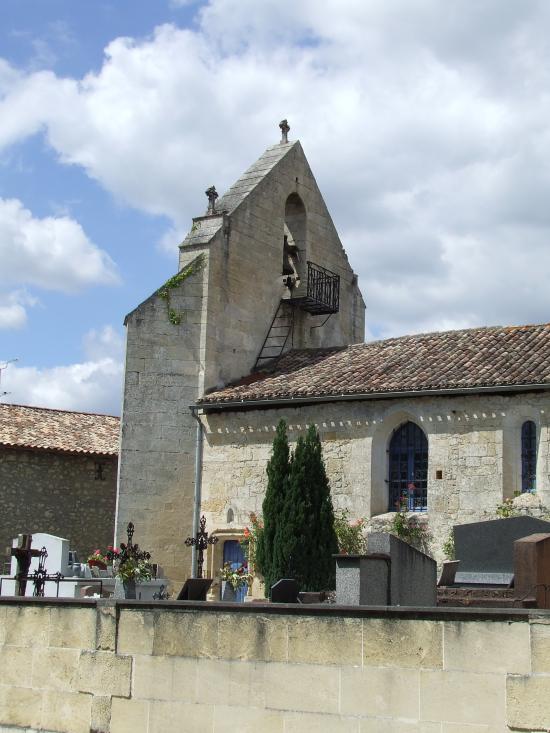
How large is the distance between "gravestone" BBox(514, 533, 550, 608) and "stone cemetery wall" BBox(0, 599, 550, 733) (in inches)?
140

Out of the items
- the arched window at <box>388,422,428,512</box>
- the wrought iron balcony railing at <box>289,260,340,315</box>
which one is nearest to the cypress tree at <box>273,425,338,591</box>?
the arched window at <box>388,422,428,512</box>

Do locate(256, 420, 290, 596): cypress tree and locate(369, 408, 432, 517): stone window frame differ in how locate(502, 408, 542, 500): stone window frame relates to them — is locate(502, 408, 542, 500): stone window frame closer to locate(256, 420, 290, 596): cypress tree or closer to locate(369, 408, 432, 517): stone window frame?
locate(369, 408, 432, 517): stone window frame

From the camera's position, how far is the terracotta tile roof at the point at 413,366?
21.8m

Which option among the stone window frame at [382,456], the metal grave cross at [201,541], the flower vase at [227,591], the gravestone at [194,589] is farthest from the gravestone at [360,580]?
the stone window frame at [382,456]

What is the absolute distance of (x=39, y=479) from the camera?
30.1 meters

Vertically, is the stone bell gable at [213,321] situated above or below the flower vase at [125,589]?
above

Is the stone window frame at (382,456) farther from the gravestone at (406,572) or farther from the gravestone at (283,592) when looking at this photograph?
the gravestone at (283,592)

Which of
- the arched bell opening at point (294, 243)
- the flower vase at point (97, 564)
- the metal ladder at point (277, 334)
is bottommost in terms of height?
the flower vase at point (97, 564)

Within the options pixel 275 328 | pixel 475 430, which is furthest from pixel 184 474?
pixel 475 430

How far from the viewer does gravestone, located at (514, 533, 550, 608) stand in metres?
12.1

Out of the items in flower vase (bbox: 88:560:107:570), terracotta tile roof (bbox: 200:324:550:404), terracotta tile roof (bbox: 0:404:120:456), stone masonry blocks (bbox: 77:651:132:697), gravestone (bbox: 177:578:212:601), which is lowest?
stone masonry blocks (bbox: 77:651:132:697)

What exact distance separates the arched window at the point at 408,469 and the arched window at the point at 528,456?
2.26 meters

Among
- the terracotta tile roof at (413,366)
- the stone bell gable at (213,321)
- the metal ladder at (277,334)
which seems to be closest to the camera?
the terracotta tile roof at (413,366)

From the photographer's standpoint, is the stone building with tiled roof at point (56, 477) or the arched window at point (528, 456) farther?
the stone building with tiled roof at point (56, 477)
